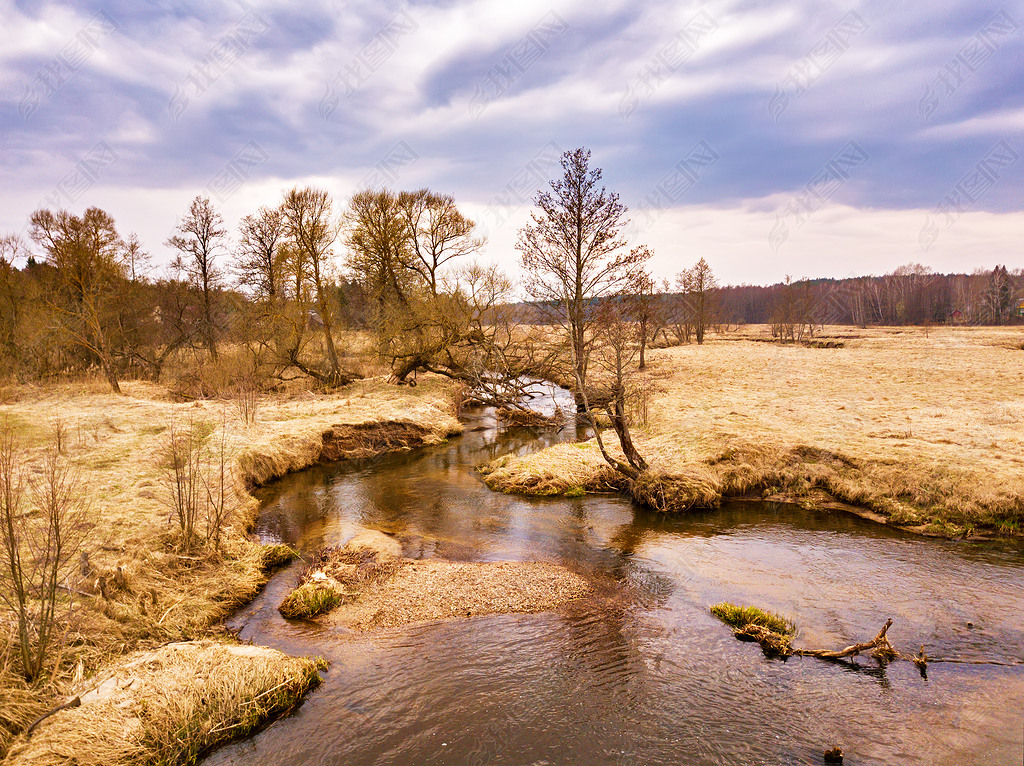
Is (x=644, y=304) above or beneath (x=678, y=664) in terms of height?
above

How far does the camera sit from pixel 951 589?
28.0 feet

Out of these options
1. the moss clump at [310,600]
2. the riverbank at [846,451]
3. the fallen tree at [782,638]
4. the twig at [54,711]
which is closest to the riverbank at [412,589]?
the moss clump at [310,600]

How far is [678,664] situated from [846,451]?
9.62 meters

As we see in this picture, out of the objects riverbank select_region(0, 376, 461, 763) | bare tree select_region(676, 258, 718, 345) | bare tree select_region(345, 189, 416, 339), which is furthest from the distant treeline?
riverbank select_region(0, 376, 461, 763)

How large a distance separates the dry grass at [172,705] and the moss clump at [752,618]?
592 cm

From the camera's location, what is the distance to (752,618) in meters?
7.86

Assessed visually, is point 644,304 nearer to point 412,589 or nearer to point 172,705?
point 412,589

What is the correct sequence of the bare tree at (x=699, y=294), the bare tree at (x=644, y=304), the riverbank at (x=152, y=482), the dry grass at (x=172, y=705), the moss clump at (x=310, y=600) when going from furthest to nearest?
1. the bare tree at (x=699, y=294)
2. the bare tree at (x=644, y=304)
3. the moss clump at (x=310, y=600)
4. the riverbank at (x=152, y=482)
5. the dry grass at (x=172, y=705)

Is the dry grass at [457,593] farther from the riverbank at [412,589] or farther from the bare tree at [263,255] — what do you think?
the bare tree at [263,255]

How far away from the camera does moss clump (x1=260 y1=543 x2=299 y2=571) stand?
998cm

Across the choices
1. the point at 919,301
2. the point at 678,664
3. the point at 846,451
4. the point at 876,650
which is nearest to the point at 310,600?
the point at 678,664

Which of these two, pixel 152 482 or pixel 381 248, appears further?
pixel 381 248

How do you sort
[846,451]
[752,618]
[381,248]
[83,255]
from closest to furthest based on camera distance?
[752,618] → [846,451] → [83,255] → [381,248]

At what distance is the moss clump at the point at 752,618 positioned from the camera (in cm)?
765
